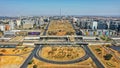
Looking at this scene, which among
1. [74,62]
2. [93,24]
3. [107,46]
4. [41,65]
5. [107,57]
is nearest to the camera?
[41,65]

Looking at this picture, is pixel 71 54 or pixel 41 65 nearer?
pixel 41 65

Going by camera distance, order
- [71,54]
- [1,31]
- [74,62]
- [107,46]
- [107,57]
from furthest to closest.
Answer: [1,31] < [107,46] < [71,54] < [107,57] < [74,62]

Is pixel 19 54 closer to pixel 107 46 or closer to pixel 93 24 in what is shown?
pixel 107 46

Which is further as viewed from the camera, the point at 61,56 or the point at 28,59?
the point at 61,56

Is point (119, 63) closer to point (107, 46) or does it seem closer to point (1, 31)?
point (107, 46)

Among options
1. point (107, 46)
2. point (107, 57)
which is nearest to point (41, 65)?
point (107, 57)

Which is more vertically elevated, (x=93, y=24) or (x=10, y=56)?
(x=93, y=24)

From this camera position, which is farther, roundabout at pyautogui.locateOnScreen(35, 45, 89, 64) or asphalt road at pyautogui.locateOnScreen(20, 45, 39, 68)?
roundabout at pyautogui.locateOnScreen(35, 45, 89, 64)

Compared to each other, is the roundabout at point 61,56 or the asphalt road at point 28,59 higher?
the asphalt road at point 28,59

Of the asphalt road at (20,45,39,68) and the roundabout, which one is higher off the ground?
the asphalt road at (20,45,39,68)

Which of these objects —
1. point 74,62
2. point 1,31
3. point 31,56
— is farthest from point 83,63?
point 1,31

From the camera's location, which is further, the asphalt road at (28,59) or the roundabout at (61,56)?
the roundabout at (61,56)
